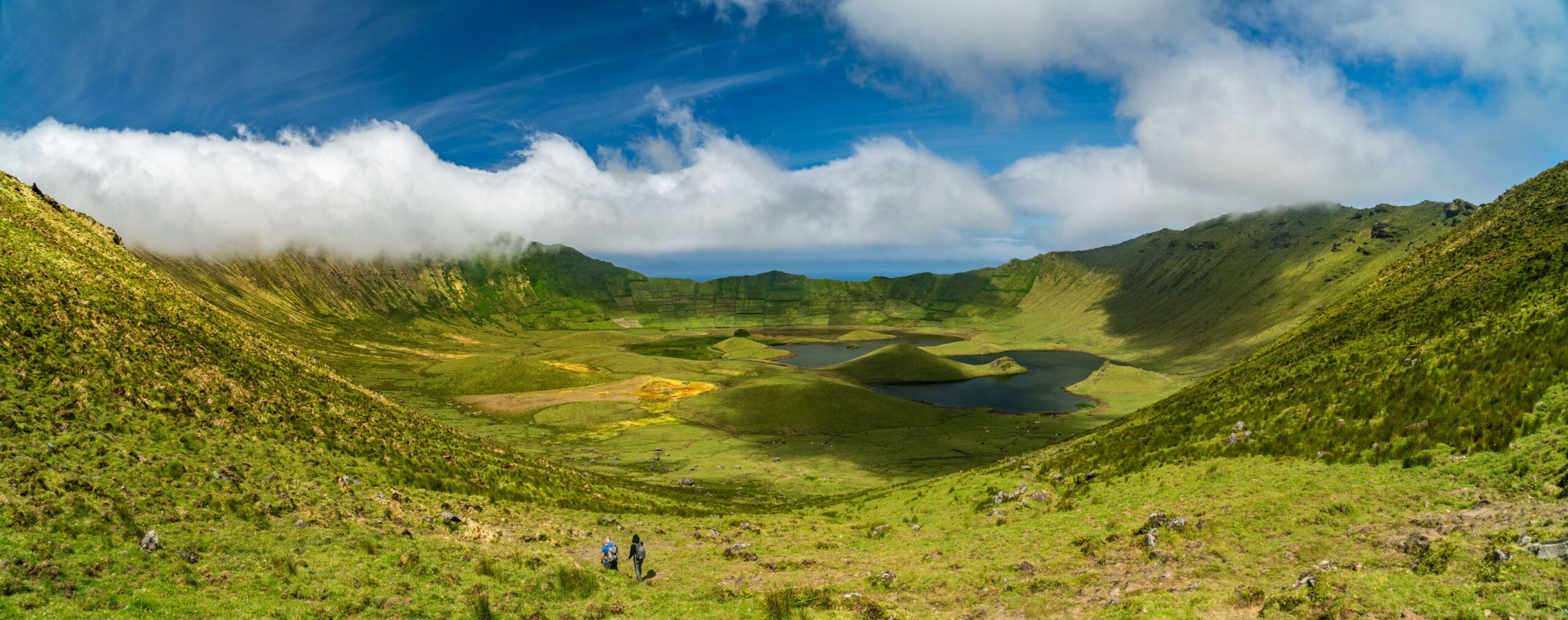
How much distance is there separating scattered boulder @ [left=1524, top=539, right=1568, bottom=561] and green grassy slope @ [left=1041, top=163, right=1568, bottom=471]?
1146 cm

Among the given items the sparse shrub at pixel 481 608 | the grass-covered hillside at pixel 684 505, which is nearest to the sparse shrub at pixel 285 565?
the grass-covered hillside at pixel 684 505

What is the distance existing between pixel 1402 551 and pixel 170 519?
4393 cm

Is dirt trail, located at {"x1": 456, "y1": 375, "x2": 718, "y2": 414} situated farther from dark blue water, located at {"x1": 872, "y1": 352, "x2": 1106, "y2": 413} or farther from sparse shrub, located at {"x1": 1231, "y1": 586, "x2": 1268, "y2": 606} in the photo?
sparse shrub, located at {"x1": 1231, "y1": 586, "x2": 1268, "y2": 606}

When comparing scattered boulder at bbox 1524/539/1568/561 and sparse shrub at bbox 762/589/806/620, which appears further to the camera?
sparse shrub at bbox 762/589/806/620

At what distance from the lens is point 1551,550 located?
15.9 m

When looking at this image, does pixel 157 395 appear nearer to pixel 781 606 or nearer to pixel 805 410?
pixel 781 606

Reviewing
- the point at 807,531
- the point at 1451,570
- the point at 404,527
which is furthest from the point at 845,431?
the point at 1451,570

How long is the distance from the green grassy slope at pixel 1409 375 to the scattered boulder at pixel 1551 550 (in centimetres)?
1146

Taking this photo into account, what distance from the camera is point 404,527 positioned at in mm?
29453

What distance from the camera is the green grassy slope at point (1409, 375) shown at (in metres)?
27.7

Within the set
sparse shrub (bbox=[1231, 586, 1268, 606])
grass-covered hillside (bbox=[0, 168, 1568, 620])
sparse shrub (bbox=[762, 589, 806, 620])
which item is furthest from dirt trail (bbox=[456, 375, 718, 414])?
sparse shrub (bbox=[1231, 586, 1268, 606])

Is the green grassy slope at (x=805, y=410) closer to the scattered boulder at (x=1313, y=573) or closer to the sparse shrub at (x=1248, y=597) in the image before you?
the scattered boulder at (x=1313, y=573)

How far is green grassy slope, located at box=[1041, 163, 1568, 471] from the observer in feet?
90.8

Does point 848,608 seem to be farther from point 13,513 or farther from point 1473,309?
point 1473,309
